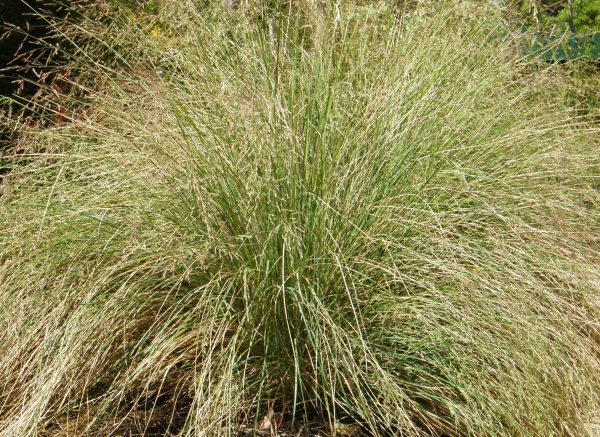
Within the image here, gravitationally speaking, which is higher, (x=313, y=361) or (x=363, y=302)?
(x=363, y=302)

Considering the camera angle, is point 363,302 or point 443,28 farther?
point 443,28

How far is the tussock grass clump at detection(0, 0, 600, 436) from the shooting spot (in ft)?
9.19

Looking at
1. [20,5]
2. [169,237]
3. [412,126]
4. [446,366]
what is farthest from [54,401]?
[20,5]

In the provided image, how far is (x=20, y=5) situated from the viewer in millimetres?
5352

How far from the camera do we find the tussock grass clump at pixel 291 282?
9.19 ft

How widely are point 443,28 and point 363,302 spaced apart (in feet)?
6.65

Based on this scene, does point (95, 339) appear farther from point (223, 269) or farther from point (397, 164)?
point (397, 164)

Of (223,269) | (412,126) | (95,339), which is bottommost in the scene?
(95,339)

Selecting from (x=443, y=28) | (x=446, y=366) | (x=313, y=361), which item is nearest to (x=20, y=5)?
(x=443, y=28)

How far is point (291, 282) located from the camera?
9.56 ft

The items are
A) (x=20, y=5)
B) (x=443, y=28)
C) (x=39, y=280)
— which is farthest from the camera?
(x=20, y=5)

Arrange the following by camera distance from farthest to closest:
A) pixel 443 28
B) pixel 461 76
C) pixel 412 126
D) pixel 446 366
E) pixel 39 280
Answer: pixel 443 28
pixel 461 76
pixel 412 126
pixel 39 280
pixel 446 366

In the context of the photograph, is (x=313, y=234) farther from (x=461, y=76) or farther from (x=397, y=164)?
(x=461, y=76)

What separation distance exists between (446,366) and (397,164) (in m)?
0.83
